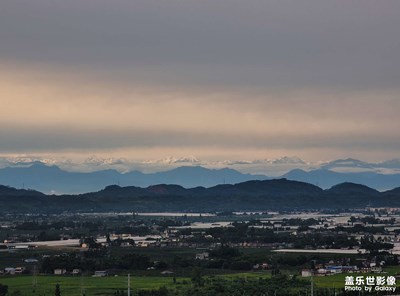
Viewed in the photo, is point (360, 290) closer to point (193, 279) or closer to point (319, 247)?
point (193, 279)

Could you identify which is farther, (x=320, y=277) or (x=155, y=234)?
(x=155, y=234)

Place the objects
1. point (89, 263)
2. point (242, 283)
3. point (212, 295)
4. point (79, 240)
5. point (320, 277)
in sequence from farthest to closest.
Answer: point (79, 240) < point (89, 263) < point (320, 277) < point (242, 283) < point (212, 295)

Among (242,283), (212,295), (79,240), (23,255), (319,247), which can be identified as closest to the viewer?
(212,295)

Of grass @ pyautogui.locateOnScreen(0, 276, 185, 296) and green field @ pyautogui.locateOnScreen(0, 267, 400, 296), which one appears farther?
grass @ pyautogui.locateOnScreen(0, 276, 185, 296)

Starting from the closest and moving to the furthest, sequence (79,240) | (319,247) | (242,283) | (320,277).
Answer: (242,283), (320,277), (319,247), (79,240)

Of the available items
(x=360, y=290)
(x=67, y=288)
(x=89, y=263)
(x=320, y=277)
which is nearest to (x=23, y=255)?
(x=89, y=263)

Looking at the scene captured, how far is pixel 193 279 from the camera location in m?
80.5

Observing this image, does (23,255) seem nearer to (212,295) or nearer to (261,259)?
(261,259)

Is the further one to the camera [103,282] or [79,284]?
[103,282]

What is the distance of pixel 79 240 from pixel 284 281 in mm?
65128

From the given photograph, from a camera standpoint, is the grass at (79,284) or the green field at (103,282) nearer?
the green field at (103,282)

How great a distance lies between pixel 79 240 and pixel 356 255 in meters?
47.2

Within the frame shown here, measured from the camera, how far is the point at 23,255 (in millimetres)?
112188

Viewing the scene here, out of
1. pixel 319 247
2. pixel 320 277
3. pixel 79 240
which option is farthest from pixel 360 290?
pixel 79 240
